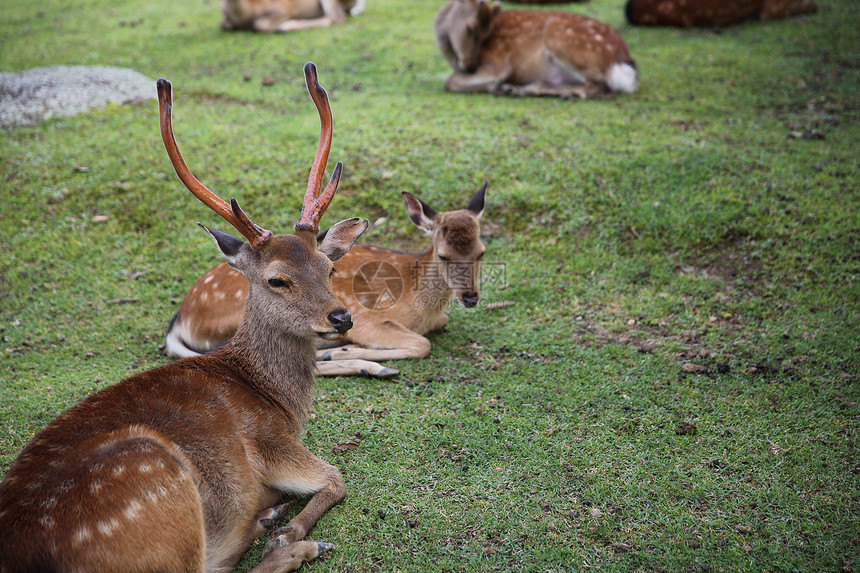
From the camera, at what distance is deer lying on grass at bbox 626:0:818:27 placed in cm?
1104

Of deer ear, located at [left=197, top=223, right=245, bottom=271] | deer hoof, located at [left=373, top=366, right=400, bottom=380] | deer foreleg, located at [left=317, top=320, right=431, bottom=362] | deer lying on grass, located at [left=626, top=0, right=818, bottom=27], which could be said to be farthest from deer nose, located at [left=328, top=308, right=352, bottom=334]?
deer lying on grass, located at [left=626, top=0, right=818, bottom=27]

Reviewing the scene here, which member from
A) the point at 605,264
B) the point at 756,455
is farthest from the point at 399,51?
the point at 756,455

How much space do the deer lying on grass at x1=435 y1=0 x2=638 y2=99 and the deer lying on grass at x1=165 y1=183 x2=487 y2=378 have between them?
437 centimetres

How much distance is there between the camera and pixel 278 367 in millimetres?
3752

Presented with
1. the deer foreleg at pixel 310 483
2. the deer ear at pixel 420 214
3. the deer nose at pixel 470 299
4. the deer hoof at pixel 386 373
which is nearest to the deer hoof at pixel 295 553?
the deer foreleg at pixel 310 483

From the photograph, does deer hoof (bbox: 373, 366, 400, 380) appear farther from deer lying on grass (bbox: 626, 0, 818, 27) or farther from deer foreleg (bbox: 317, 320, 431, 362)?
deer lying on grass (bbox: 626, 0, 818, 27)

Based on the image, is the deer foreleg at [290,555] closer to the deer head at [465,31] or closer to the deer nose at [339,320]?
the deer nose at [339,320]

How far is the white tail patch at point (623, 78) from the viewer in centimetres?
886

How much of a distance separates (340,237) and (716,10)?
31.0 feet

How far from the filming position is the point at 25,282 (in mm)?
5816

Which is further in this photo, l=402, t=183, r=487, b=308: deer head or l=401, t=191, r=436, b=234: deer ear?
l=401, t=191, r=436, b=234: deer ear

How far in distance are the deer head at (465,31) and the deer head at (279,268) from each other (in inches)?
243

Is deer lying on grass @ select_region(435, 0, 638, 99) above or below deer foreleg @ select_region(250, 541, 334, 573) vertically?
above

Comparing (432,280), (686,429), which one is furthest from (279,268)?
(686,429)
